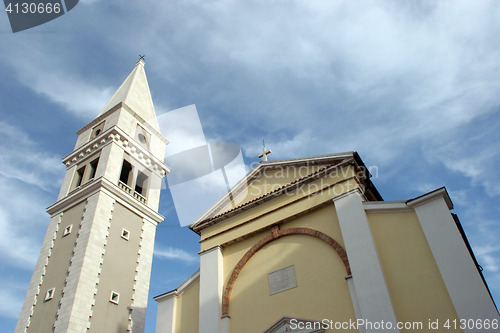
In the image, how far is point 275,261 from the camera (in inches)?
457

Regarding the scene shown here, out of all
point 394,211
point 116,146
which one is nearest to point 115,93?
point 116,146

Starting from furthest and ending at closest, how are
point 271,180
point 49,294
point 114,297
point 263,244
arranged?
point 114,297, point 49,294, point 271,180, point 263,244

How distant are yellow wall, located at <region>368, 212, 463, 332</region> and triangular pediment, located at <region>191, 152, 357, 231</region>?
2.50 metres

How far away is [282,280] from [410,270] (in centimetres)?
365

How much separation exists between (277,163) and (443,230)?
6188 millimetres

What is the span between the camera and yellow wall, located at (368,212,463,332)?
27.6 ft

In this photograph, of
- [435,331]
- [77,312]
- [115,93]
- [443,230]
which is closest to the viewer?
[435,331]

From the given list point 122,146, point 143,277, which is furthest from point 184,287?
point 122,146

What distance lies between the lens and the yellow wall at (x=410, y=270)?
8398mm

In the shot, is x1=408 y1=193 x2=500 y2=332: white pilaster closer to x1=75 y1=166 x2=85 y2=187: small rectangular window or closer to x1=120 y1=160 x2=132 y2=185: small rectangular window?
x1=120 y1=160 x2=132 y2=185: small rectangular window

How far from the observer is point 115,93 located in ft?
85.5

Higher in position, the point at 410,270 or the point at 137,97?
the point at 137,97

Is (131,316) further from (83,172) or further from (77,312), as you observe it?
(83,172)

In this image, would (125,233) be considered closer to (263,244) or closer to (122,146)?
(122,146)
